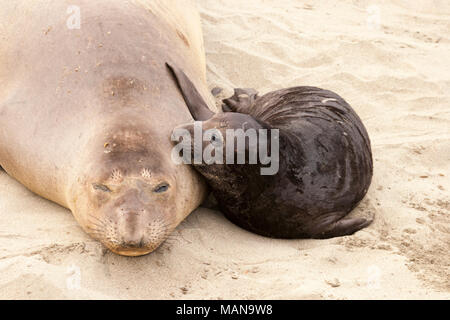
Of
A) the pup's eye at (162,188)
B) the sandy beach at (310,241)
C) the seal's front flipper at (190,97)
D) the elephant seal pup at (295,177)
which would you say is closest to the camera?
the sandy beach at (310,241)

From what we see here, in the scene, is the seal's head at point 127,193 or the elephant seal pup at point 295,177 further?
the elephant seal pup at point 295,177

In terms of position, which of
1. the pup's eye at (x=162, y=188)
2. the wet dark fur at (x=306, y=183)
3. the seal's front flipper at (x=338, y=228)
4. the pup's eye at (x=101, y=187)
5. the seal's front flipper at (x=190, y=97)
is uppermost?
the seal's front flipper at (x=190, y=97)

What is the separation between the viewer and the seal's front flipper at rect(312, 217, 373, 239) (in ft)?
11.3

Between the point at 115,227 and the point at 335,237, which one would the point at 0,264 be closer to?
the point at 115,227

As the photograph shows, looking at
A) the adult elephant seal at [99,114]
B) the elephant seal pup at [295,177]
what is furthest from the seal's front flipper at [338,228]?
the adult elephant seal at [99,114]

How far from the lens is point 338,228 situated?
3.46 meters

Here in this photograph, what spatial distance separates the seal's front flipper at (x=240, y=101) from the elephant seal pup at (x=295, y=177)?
0.84 m

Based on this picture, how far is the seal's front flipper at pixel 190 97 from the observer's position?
3570 millimetres

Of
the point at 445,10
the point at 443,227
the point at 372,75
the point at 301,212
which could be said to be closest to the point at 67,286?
the point at 301,212

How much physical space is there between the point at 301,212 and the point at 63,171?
48.4 inches

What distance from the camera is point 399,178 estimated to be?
4.05 m

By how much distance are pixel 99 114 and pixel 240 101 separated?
176 cm

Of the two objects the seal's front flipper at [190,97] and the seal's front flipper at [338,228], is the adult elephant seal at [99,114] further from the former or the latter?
the seal's front flipper at [338,228]

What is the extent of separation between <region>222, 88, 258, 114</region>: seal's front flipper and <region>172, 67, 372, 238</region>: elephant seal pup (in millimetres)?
837
